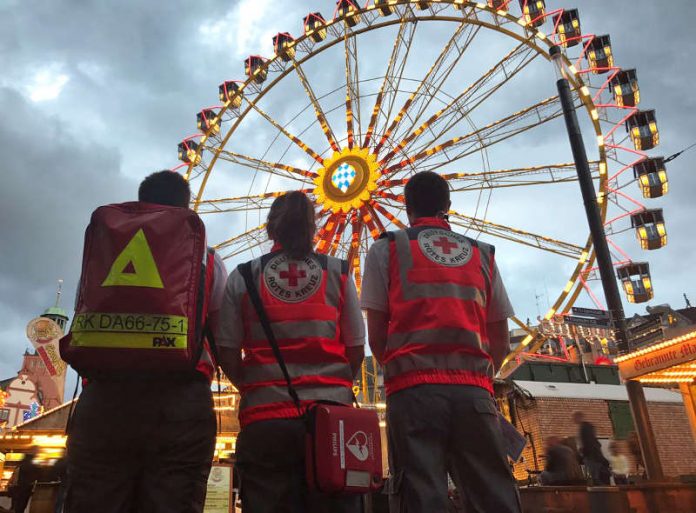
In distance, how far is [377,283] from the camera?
93.4 inches

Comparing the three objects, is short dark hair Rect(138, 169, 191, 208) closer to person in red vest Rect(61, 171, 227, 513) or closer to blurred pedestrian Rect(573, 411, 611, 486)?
person in red vest Rect(61, 171, 227, 513)

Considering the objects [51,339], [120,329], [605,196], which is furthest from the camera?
[51,339]

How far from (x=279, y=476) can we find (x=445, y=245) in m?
1.18

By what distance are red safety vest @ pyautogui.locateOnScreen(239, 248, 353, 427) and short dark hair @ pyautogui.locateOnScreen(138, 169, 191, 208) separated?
1.52ft

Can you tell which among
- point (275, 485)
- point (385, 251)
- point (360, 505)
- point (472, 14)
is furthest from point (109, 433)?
point (472, 14)

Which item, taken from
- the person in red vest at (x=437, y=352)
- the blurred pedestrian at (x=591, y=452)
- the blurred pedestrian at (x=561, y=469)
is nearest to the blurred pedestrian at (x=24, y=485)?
the person in red vest at (x=437, y=352)

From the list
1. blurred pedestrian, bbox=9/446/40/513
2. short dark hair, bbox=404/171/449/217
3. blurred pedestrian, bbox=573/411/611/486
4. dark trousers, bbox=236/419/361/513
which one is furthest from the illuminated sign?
blurred pedestrian, bbox=9/446/40/513

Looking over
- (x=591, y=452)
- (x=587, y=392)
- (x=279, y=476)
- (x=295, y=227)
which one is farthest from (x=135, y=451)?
(x=587, y=392)

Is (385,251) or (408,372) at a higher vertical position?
(385,251)

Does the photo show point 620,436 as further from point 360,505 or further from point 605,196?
point 360,505

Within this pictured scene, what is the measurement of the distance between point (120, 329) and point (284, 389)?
642 mm

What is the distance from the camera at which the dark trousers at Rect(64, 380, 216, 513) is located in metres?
1.85

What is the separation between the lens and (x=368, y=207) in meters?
13.6

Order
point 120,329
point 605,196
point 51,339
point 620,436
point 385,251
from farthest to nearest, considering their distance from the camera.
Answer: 1. point 51,339
2. point 620,436
3. point 605,196
4. point 385,251
5. point 120,329
